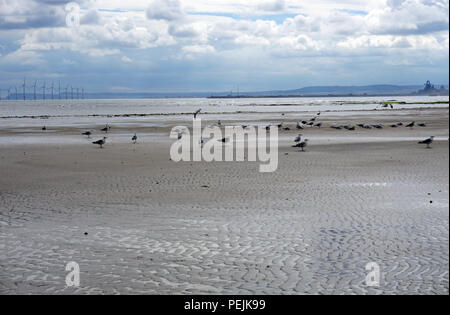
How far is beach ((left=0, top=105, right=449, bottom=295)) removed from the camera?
7383 millimetres

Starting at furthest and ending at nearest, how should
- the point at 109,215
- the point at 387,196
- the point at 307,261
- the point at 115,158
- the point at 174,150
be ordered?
the point at 174,150, the point at 115,158, the point at 387,196, the point at 109,215, the point at 307,261

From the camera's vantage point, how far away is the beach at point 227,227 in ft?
24.2

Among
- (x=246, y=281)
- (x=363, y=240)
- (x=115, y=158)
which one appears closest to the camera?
(x=246, y=281)

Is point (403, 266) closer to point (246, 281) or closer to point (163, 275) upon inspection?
point (246, 281)

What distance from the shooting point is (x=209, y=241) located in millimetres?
9484

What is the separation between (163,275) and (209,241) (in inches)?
74.9

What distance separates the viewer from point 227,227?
10.5m

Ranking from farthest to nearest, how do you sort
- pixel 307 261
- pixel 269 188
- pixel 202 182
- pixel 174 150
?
1. pixel 174 150
2. pixel 202 182
3. pixel 269 188
4. pixel 307 261

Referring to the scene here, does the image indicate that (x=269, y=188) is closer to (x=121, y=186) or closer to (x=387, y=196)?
(x=387, y=196)

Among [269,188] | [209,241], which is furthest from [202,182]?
[209,241]

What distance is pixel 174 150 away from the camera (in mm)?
25531

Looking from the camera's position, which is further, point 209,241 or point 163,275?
point 209,241

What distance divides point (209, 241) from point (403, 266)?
11.1ft

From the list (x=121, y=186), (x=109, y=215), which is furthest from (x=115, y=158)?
(x=109, y=215)
